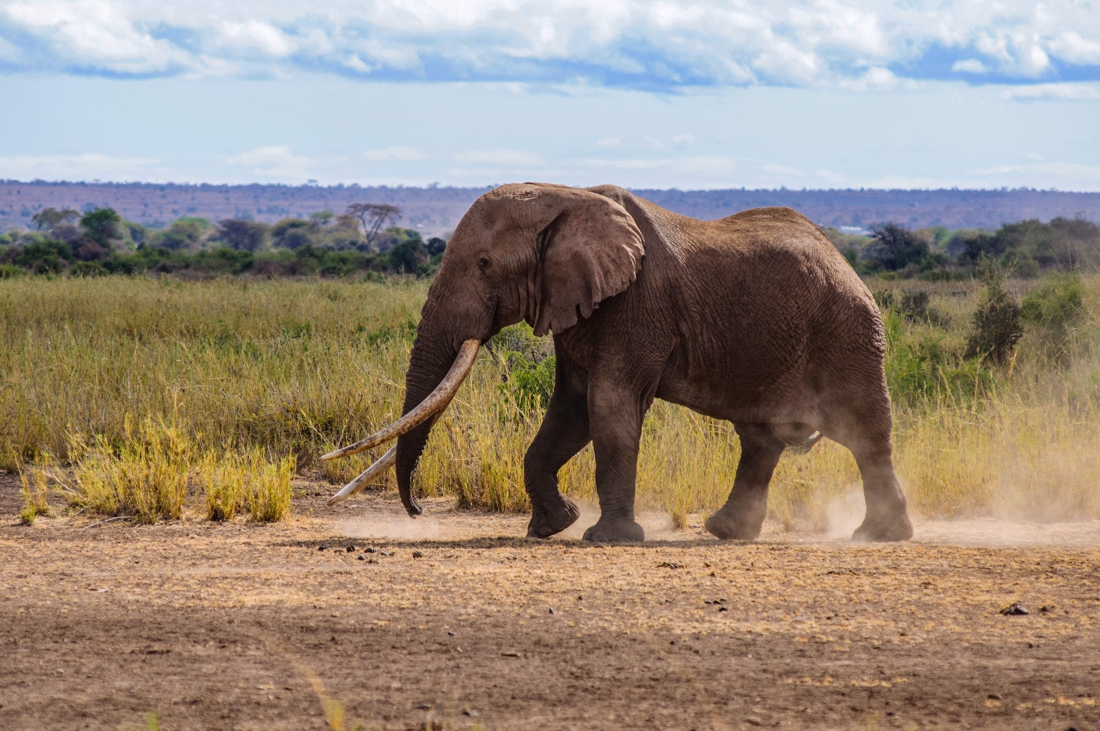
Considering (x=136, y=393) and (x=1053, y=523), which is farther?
(x=136, y=393)

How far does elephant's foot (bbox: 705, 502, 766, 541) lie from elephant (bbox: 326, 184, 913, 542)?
0.03 metres

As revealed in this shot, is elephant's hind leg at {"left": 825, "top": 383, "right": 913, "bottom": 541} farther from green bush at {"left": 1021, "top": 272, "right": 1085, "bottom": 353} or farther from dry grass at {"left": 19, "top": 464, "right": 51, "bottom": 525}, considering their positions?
green bush at {"left": 1021, "top": 272, "right": 1085, "bottom": 353}

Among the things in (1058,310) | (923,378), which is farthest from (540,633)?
A: (1058,310)

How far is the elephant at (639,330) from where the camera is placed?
7332mm

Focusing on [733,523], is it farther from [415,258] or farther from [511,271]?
[415,258]

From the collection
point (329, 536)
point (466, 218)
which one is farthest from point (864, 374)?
point (329, 536)

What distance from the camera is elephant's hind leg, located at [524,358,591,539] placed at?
7793 millimetres

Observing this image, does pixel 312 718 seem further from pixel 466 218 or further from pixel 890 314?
pixel 890 314

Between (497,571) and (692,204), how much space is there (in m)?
162

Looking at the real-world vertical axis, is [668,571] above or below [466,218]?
below

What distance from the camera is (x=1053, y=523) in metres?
8.86

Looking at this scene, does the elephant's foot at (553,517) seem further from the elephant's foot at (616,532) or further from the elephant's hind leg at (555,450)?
the elephant's foot at (616,532)

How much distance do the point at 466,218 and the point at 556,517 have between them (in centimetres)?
177

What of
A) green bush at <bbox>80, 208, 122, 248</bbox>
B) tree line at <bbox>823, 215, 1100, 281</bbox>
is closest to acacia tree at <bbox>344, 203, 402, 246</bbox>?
green bush at <bbox>80, 208, 122, 248</bbox>
